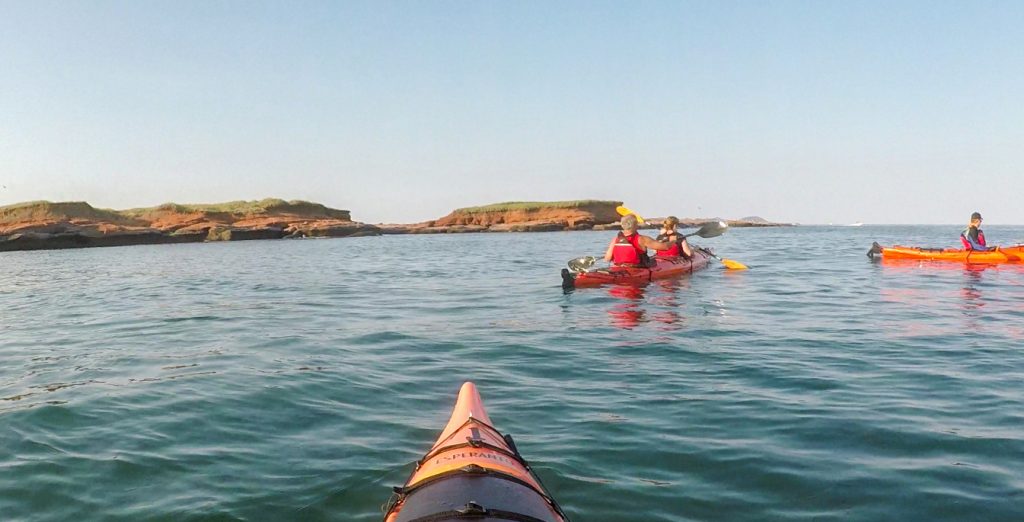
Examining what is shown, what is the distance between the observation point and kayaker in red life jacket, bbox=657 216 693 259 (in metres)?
18.5

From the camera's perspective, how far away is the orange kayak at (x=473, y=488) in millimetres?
3066

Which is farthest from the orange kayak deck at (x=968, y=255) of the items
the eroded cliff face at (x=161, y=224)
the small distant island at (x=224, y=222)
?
the eroded cliff face at (x=161, y=224)

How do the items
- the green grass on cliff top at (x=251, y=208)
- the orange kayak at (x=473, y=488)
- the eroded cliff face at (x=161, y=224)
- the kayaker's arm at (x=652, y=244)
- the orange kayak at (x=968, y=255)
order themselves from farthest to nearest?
the green grass on cliff top at (x=251, y=208) < the eroded cliff face at (x=161, y=224) < the orange kayak at (x=968, y=255) < the kayaker's arm at (x=652, y=244) < the orange kayak at (x=473, y=488)

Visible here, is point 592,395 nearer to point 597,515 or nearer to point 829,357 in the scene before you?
point 597,515

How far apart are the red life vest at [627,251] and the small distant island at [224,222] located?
158ft

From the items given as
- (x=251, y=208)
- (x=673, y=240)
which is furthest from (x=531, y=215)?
(x=673, y=240)

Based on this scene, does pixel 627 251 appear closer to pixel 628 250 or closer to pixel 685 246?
pixel 628 250

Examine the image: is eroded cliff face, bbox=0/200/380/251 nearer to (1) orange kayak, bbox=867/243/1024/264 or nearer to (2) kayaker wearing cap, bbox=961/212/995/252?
(1) orange kayak, bbox=867/243/1024/264

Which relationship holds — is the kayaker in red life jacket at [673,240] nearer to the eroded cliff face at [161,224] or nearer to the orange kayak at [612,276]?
the orange kayak at [612,276]

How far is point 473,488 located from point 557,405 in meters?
Answer: 3.44

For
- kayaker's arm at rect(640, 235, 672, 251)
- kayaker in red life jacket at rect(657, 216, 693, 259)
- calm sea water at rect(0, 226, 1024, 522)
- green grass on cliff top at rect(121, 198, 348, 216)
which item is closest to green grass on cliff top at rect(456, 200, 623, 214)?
green grass on cliff top at rect(121, 198, 348, 216)

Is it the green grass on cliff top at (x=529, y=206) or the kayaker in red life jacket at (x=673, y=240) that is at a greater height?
the green grass on cliff top at (x=529, y=206)

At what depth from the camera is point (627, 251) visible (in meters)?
16.2

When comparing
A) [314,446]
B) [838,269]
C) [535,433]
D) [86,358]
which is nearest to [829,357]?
[535,433]
